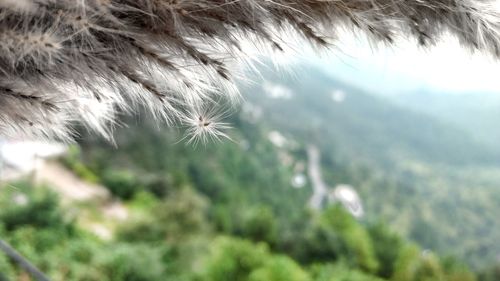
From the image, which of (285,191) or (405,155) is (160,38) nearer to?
(285,191)

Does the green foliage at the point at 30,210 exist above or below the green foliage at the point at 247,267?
above

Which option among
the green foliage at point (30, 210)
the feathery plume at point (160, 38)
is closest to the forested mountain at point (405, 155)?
the green foliage at point (30, 210)

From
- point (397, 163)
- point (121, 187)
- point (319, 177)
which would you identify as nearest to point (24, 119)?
point (121, 187)

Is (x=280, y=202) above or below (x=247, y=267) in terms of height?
above

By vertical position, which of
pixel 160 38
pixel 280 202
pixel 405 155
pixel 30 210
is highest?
pixel 405 155

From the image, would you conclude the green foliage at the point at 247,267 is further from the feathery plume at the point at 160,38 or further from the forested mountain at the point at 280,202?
the feathery plume at the point at 160,38

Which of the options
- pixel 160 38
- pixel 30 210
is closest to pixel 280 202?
pixel 30 210

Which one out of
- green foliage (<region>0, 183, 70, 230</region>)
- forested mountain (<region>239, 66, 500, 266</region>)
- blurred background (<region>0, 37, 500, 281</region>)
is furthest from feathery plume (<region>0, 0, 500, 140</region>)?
forested mountain (<region>239, 66, 500, 266</region>)

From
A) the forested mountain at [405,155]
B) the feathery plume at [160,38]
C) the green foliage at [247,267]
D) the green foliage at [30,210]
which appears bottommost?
the feathery plume at [160,38]

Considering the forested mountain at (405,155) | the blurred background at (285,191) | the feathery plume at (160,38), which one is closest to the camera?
the feathery plume at (160,38)
